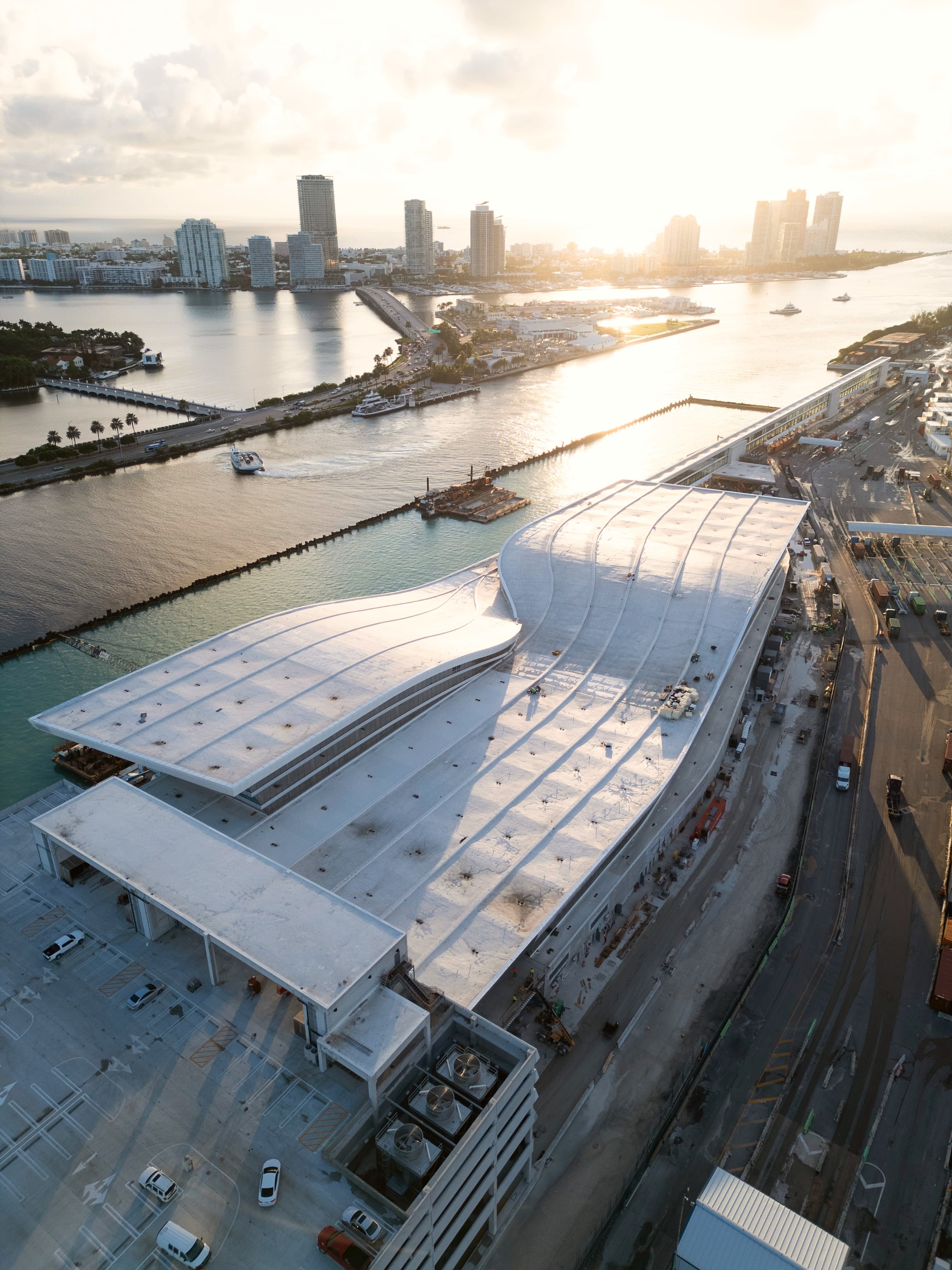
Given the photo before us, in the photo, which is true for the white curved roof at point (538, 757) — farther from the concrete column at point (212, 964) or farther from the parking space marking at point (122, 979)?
the parking space marking at point (122, 979)

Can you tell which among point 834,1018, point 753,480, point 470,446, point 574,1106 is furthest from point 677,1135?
point 470,446

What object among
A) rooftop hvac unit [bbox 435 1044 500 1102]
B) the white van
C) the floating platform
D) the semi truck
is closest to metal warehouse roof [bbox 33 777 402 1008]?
rooftop hvac unit [bbox 435 1044 500 1102]

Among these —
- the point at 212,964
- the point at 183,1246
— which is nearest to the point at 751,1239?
the point at 183,1246

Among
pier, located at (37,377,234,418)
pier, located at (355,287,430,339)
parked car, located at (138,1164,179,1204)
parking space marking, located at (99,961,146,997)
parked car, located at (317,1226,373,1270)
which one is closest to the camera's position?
parked car, located at (317,1226,373,1270)

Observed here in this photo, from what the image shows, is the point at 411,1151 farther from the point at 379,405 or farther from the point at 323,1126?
the point at 379,405

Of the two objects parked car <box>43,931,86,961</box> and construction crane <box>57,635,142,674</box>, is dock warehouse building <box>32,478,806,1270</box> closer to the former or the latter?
parked car <box>43,931,86,961</box>

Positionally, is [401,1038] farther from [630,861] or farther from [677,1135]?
[630,861]
